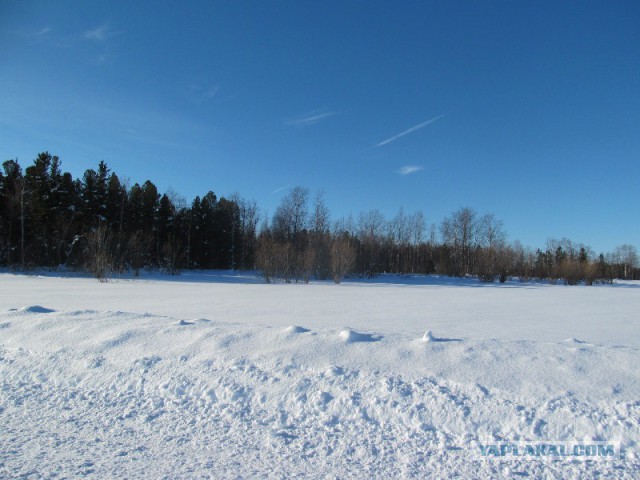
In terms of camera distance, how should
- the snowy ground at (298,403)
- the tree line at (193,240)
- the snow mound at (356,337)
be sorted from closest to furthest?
the snowy ground at (298,403)
the snow mound at (356,337)
the tree line at (193,240)

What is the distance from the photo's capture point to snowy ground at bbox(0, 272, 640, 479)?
10.1ft

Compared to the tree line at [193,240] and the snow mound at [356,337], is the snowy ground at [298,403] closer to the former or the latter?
the snow mound at [356,337]

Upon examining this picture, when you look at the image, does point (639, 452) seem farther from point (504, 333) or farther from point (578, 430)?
point (504, 333)

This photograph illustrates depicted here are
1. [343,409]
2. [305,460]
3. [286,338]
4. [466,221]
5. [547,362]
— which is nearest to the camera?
[305,460]

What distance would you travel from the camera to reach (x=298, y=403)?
4.06m

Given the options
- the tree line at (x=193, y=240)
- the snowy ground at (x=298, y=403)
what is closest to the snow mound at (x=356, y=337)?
the snowy ground at (x=298, y=403)

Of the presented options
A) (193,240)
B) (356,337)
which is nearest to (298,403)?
(356,337)

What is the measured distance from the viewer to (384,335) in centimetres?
583

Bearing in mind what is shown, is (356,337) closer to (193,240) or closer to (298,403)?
(298,403)

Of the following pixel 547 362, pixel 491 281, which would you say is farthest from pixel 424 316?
pixel 491 281

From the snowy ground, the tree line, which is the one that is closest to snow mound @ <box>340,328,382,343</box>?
the snowy ground

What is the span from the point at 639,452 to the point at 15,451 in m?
5.18

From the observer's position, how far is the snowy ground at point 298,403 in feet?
10.1

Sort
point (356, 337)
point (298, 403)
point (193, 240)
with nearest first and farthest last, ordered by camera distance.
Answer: point (298, 403) → point (356, 337) → point (193, 240)
